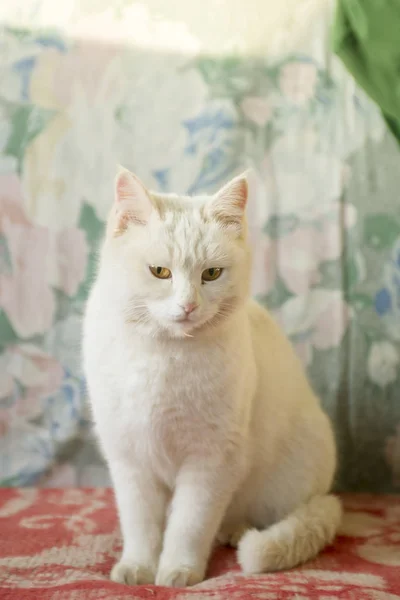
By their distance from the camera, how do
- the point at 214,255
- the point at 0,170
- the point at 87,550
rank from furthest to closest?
the point at 0,170 < the point at 87,550 < the point at 214,255

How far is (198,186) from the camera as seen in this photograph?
5.34 ft

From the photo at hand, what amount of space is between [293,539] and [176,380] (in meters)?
0.35

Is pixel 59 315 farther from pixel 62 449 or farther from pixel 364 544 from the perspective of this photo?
pixel 364 544

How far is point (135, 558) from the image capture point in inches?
43.6

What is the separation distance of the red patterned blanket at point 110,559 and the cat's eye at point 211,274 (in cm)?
48

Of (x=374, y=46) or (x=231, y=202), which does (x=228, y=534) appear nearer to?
(x=231, y=202)

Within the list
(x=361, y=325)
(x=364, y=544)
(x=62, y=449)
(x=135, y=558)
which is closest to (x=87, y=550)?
(x=135, y=558)

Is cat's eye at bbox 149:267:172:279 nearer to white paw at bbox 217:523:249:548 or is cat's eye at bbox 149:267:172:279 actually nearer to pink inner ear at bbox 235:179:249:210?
pink inner ear at bbox 235:179:249:210

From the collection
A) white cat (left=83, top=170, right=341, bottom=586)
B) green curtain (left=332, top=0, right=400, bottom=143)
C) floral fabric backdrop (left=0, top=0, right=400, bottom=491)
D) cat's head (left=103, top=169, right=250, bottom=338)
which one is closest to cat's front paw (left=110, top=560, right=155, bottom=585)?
white cat (left=83, top=170, right=341, bottom=586)

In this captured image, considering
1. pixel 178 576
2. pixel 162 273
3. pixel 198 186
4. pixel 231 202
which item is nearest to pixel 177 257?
pixel 162 273

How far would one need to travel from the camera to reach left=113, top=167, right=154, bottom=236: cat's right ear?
1047mm

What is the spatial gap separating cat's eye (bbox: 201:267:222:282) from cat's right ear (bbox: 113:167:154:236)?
13cm

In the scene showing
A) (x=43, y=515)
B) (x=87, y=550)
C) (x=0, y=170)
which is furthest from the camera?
(x=0, y=170)

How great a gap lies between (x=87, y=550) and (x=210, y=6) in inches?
51.8
